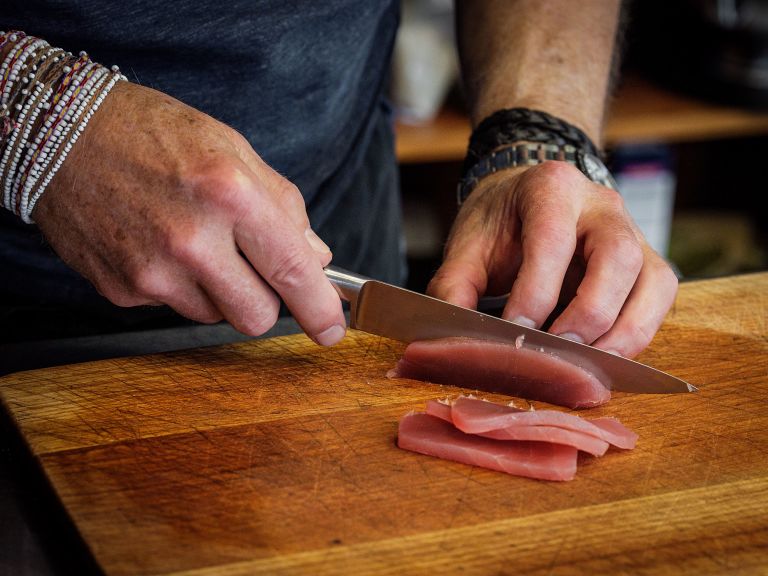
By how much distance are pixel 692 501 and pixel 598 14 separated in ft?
3.93

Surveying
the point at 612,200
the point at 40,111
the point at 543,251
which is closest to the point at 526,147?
the point at 612,200

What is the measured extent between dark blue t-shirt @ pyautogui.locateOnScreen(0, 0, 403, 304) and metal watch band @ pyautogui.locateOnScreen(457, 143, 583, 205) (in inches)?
13.5

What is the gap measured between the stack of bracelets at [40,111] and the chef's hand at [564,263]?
0.62 meters

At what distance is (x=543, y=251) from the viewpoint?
4.66 ft

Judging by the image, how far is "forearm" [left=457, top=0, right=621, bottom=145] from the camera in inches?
74.4

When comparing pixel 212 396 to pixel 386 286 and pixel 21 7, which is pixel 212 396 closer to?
pixel 386 286

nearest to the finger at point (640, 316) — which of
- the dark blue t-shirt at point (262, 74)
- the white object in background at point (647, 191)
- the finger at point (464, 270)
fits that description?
the finger at point (464, 270)

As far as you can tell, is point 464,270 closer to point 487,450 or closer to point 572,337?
point 572,337

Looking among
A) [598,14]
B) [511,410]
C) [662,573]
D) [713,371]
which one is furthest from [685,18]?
[662,573]

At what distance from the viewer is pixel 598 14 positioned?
1988mm

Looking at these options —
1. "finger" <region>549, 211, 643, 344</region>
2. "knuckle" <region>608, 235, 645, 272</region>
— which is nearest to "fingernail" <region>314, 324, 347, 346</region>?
"finger" <region>549, 211, 643, 344</region>

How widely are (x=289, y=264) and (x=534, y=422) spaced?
0.40 metres

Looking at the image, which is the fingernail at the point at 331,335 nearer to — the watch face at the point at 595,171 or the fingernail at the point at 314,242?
the fingernail at the point at 314,242

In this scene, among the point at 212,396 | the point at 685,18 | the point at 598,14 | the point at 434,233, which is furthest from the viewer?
the point at 434,233
